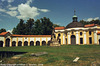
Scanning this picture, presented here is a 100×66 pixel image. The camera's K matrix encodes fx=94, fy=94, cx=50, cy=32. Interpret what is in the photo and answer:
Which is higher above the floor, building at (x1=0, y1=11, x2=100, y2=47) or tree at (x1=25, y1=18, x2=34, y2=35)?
tree at (x1=25, y1=18, x2=34, y2=35)

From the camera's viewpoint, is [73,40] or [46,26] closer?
[73,40]

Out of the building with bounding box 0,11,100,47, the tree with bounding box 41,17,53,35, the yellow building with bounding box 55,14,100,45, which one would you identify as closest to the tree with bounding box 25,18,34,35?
the tree with bounding box 41,17,53,35

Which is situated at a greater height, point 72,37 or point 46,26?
point 46,26

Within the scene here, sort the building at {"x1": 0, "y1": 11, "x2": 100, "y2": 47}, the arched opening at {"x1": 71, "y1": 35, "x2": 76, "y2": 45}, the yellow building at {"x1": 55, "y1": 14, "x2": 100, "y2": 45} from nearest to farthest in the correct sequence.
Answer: the yellow building at {"x1": 55, "y1": 14, "x2": 100, "y2": 45} → the building at {"x1": 0, "y1": 11, "x2": 100, "y2": 47} → the arched opening at {"x1": 71, "y1": 35, "x2": 76, "y2": 45}

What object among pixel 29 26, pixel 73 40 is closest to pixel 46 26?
pixel 29 26

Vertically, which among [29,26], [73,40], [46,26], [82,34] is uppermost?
[29,26]

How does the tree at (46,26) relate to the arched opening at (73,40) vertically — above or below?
above

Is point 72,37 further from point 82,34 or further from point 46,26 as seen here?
point 46,26

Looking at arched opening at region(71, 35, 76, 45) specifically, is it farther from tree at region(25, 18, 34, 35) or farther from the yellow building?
tree at region(25, 18, 34, 35)

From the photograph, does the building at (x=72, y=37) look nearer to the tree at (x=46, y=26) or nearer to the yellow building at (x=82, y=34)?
the yellow building at (x=82, y=34)

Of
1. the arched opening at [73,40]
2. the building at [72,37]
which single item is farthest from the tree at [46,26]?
the arched opening at [73,40]

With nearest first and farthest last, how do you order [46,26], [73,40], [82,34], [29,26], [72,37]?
[82,34]
[73,40]
[72,37]
[46,26]
[29,26]

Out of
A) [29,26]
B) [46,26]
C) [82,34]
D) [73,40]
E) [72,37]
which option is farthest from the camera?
[29,26]

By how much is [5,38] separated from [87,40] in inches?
1336
